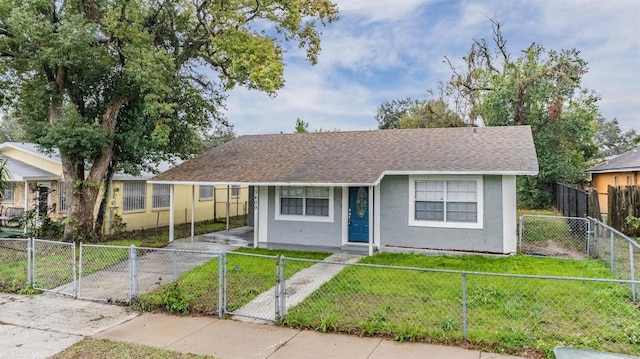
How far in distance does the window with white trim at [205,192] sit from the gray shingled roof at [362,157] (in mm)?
4790

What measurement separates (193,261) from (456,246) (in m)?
7.85

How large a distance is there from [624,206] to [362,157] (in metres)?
10.2

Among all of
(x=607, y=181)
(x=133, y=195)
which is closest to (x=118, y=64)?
(x=133, y=195)

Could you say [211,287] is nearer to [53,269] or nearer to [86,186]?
[53,269]

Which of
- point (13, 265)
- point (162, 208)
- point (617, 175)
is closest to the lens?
point (13, 265)

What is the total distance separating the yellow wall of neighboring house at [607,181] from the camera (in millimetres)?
22062

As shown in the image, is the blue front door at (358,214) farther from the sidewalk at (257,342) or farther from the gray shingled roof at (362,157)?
the sidewalk at (257,342)

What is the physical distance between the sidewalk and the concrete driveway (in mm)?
473

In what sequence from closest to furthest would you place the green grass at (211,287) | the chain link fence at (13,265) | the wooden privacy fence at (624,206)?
the green grass at (211,287) < the chain link fence at (13,265) < the wooden privacy fence at (624,206)

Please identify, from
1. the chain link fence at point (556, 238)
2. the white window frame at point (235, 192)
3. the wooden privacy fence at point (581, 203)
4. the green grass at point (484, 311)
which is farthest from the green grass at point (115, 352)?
the white window frame at point (235, 192)

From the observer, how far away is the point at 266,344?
5.86 metres

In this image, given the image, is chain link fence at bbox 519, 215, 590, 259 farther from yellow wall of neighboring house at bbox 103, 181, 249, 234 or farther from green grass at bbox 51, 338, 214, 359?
yellow wall of neighboring house at bbox 103, 181, 249, 234

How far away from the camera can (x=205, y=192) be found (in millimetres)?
21938

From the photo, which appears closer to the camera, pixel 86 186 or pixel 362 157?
pixel 362 157
